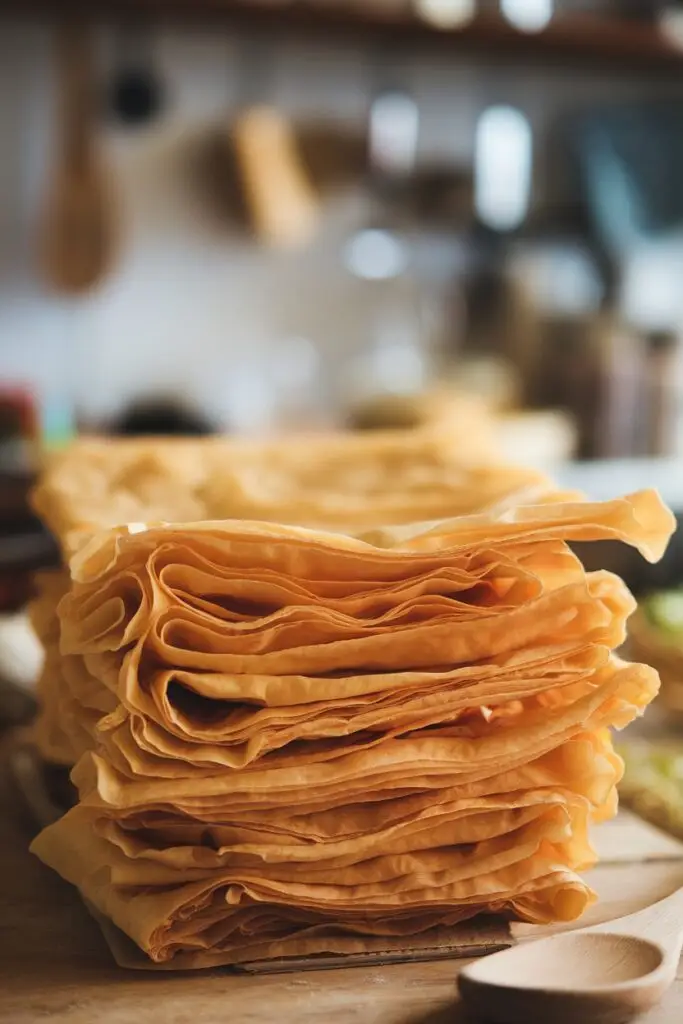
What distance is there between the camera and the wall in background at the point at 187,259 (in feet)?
8.21

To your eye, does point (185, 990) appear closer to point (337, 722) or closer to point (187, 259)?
point (337, 722)

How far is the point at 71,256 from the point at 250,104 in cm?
51

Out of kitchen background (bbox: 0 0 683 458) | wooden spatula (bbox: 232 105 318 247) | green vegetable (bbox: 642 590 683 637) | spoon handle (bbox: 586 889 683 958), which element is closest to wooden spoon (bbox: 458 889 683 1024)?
spoon handle (bbox: 586 889 683 958)

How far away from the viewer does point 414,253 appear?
9.21 ft

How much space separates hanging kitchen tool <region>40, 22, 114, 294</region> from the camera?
2475mm

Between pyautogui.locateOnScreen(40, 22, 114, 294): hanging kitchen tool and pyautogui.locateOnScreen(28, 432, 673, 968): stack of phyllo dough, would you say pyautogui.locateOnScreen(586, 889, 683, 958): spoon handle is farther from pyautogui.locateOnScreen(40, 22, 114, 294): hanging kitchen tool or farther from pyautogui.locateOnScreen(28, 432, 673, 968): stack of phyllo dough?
pyautogui.locateOnScreen(40, 22, 114, 294): hanging kitchen tool

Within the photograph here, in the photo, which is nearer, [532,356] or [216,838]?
[216,838]

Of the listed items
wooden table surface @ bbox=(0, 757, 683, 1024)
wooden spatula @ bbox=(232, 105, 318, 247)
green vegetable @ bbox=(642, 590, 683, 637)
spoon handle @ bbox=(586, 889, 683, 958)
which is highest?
wooden spatula @ bbox=(232, 105, 318, 247)

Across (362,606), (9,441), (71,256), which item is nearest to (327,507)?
(362,606)

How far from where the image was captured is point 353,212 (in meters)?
2.76

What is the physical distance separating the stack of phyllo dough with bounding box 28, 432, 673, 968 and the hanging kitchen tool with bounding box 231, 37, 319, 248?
7.04 ft

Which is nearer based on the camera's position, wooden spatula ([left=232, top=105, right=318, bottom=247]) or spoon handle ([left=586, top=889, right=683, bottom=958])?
spoon handle ([left=586, top=889, right=683, bottom=958])

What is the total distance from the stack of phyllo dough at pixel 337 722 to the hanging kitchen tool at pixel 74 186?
206cm

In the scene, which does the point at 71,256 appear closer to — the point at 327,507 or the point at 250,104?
the point at 250,104
